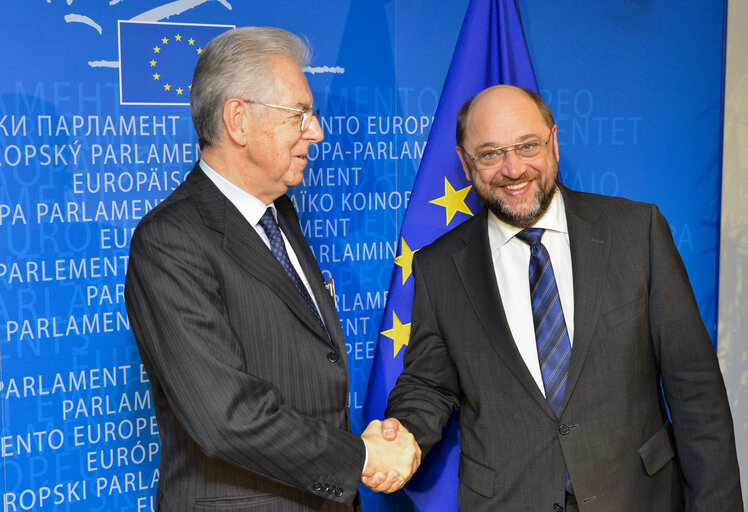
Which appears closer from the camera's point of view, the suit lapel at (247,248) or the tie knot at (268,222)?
the suit lapel at (247,248)

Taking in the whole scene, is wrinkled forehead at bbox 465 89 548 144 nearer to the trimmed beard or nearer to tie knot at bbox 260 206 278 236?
the trimmed beard

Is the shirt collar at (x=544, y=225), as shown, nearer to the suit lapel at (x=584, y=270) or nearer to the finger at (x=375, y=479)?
the suit lapel at (x=584, y=270)

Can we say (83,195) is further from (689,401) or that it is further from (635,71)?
(635,71)

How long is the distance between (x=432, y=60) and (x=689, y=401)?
5.43 ft

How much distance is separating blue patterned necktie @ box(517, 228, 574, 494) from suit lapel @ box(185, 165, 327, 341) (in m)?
0.62

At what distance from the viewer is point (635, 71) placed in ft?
11.3

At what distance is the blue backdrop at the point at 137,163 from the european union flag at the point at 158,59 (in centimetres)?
1

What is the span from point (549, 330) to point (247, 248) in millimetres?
866

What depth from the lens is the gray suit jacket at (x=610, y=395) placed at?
6.82 ft

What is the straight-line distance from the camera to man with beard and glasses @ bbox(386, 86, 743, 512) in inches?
82.3

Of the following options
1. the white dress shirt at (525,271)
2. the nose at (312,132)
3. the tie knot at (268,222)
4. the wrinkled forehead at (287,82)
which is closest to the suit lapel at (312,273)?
the tie knot at (268,222)

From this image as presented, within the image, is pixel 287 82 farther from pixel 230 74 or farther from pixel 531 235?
pixel 531 235

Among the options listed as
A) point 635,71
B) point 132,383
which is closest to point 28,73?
point 132,383

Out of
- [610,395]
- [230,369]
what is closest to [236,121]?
[230,369]
